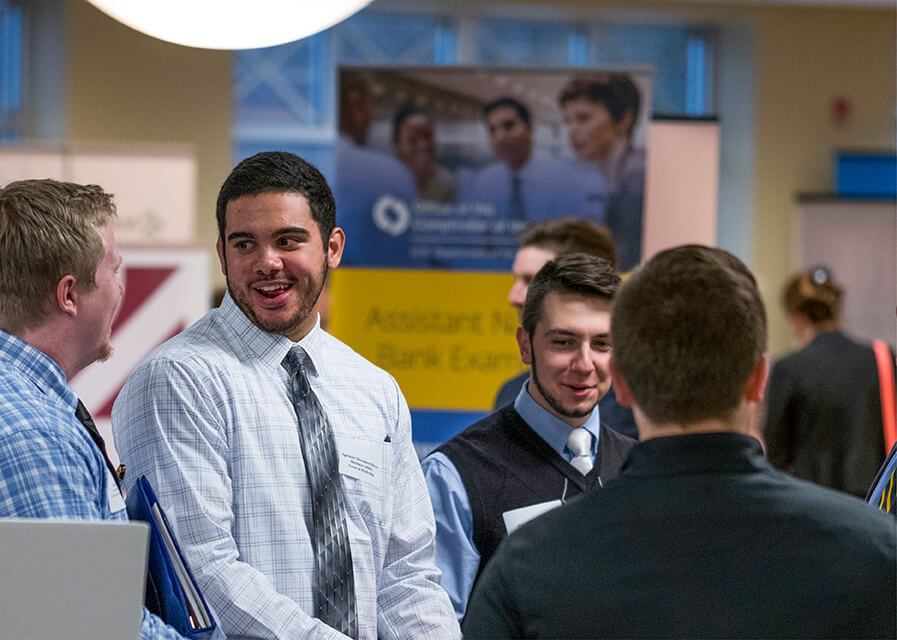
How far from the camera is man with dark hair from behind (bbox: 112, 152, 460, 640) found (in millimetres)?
1678

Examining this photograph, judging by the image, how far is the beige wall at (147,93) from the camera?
760 centimetres

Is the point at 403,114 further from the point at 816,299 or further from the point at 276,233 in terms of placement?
the point at 276,233

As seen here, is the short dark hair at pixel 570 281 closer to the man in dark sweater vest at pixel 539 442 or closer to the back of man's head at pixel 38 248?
the man in dark sweater vest at pixel 539 442

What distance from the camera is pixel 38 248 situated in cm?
157

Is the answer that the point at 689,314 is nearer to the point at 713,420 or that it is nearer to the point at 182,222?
the point at 713,420

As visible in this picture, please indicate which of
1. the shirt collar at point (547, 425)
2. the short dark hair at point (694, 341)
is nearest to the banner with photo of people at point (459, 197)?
the shirt collar at point (547, 425)

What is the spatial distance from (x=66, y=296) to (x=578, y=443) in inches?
39.9

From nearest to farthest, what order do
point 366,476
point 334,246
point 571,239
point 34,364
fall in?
point 34,364 → point 366,476 → point 334,246 → point 571,239

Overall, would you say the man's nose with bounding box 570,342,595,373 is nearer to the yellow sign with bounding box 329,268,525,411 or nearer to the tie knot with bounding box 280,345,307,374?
the tie knot with bounding box 280,345,307,374

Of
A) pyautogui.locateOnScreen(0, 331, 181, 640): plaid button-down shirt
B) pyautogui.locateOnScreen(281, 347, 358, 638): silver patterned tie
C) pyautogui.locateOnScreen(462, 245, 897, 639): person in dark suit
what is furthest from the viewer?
pyautogui.locateOnScreen(281, 347, 358, 638): silver patterned tie

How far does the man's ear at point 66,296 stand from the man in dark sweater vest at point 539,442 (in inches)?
29.9

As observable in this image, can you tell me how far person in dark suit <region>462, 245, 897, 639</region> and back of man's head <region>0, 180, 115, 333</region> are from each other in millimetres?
798

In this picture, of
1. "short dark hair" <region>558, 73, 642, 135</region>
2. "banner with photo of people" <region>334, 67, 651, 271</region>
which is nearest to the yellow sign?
"banner with photo of people" <region>334, 67, 651, 271</region>

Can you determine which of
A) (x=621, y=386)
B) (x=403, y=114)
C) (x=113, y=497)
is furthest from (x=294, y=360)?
(x=403, y=114)
